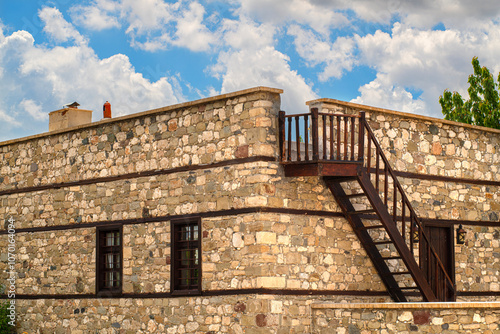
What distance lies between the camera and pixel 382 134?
1700cm

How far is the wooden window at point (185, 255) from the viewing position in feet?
52.6

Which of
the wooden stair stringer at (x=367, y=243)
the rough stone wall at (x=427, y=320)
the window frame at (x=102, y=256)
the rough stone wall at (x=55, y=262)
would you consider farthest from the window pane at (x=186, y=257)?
the rough stone wall at (x=427, y=320)

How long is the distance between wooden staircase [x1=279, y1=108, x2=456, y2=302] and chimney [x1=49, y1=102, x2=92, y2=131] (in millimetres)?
6925

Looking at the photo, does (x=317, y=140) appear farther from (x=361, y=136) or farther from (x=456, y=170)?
(x=456, y=170)

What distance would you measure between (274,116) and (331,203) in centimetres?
211

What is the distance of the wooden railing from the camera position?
1492 cm

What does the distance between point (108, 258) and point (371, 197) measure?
20.5 feet

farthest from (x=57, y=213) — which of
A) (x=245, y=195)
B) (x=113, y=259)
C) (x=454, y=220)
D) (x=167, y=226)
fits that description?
(x=454, y=220)

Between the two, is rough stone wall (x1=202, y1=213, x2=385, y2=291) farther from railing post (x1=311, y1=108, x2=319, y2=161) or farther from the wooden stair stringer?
railing post (x1=311, y1=108, x2=319, y2=161)

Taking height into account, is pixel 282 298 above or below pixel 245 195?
below

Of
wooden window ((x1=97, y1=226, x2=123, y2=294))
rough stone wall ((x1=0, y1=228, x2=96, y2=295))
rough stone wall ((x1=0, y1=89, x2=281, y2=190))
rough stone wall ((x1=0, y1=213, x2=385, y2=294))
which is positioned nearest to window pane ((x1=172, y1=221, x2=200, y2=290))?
rough stone wall ((x1=0, y1=213, x2=385, y2=294))

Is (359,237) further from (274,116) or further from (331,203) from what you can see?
(274,116)

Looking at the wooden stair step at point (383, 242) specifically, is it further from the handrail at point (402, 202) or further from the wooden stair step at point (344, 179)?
the wooden stair step at point (344, 179)

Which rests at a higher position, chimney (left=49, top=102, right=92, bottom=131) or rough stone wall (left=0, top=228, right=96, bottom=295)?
chimney (left=49, top=102, right=92, bottom=131)
